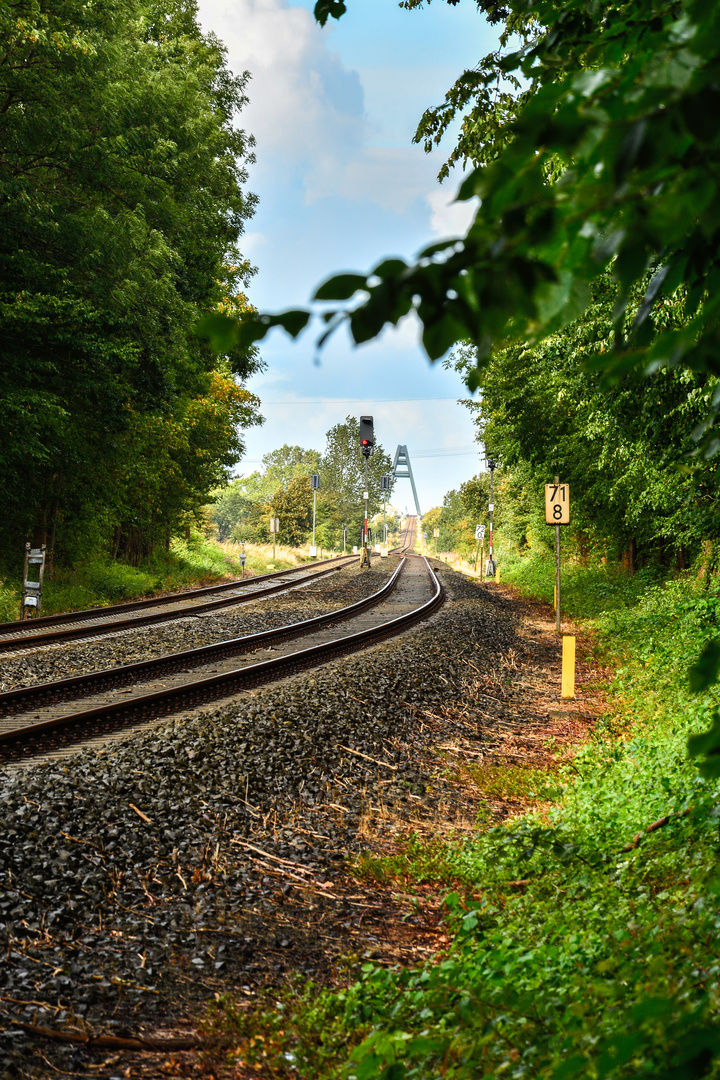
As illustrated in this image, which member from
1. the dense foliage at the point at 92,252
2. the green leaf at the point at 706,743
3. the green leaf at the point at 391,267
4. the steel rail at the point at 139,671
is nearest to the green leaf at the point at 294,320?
the green leaf at the point at 391,267

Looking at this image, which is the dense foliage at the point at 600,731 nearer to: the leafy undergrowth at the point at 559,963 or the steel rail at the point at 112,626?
the leafy undergrowth at the point at 559,963

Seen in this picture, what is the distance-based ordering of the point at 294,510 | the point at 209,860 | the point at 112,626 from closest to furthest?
the point at 209,860 → the point at 112,626 → the point at 294,510

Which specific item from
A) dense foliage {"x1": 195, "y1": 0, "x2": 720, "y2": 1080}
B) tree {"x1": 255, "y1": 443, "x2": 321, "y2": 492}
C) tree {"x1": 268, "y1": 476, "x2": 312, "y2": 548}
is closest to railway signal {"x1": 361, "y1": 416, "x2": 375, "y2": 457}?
dense foliage {"x1": 195, "y1": 0, "x2": 720, "y2": 1080}

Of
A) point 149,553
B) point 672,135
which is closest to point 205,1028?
point 672,135

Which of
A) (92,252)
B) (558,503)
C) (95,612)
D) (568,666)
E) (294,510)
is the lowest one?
(95,612)

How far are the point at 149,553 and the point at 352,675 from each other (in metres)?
20.0

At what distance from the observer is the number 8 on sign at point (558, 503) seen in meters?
12.5

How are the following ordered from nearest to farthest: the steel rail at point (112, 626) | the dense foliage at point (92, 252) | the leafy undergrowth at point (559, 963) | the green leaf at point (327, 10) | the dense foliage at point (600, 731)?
the dense foliage at point (600, 731), the leafy undergrowth at point (559, 963), the green leaf at point (327, 10), the steel rail at point (112, 626), the dense foliage at point (92, 252)

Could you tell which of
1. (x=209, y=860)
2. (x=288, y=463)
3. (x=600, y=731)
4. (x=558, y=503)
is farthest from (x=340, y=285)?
(x=288, y=463)

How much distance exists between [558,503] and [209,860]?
9512 millimetres

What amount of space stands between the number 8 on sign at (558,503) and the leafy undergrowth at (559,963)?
22.6 feet

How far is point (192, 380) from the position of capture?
23.8 meters

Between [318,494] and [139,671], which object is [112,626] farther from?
[318,494]

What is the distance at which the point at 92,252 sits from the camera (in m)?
16.7
